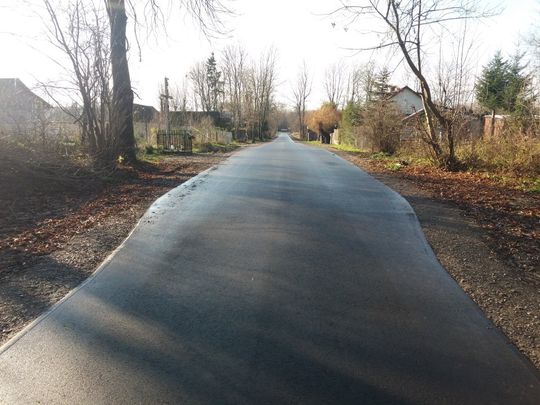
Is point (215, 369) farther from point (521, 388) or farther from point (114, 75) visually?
point (114, 75)

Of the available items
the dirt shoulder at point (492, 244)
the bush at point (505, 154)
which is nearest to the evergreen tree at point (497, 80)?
the bush at point (505, 154)

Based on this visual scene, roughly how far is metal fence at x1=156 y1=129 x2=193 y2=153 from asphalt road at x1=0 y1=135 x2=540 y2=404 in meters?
21.1

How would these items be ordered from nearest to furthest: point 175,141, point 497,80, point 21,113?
point 21,113
point 175,141
point 497,80

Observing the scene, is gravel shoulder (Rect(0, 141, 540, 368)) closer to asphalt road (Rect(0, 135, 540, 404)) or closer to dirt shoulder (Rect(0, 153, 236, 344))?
dirt shoulder (Rect(0, 153, 236, 344))

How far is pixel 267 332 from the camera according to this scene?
12.1ft

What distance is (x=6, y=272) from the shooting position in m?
5.17

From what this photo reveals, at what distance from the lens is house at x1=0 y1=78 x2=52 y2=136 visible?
11.4m

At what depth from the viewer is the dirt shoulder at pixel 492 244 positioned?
4125 mm

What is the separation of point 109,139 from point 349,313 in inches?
480

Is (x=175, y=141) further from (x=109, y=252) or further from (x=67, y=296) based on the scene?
(x=67, y=296)

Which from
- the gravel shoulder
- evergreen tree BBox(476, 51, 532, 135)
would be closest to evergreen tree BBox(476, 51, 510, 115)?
evergreen tree BBox(476, 51, 532, 135)

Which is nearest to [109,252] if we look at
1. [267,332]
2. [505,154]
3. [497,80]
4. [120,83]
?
[267,332]

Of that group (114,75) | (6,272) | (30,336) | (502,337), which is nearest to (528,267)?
(502,337)

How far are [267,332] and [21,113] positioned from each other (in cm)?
1128
